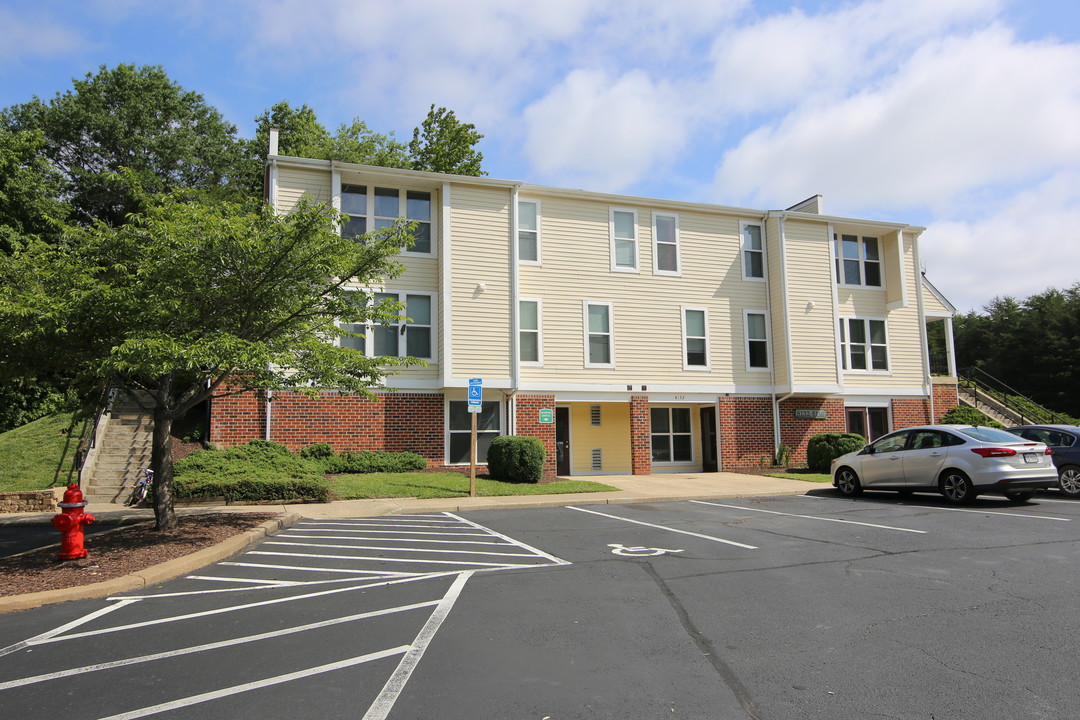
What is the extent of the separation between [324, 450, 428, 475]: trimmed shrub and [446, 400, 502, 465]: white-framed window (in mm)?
1073

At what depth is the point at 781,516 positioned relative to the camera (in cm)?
1177

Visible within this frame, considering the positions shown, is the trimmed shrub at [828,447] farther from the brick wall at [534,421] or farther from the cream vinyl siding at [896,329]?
the brick wall at [534,421]

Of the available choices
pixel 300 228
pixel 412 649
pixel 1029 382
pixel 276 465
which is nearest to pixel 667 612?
pixel 412 649

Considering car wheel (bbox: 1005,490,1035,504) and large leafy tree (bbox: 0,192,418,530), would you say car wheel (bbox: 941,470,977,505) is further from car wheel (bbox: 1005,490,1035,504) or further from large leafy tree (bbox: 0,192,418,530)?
large leafy tree (bbox: 0,192,418,530)

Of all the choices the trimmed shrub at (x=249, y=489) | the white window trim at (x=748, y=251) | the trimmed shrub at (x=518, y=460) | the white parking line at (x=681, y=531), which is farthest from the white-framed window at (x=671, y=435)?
the trimmed shrub at (x=249, y=489)

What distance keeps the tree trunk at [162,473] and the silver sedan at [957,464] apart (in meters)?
13.1

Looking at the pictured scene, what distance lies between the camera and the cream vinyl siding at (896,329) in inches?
935

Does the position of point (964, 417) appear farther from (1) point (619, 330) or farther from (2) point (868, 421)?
(1) point (619, 330)

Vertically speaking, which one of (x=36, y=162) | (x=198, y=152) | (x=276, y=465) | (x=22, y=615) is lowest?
(x=22, y=615)

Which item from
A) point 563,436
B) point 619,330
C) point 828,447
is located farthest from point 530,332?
point 828,447

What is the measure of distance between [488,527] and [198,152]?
108 feet

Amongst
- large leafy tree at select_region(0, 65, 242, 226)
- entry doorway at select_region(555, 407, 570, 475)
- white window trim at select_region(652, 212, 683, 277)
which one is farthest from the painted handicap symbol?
large leafy tree at select_region(0, 65, 242, 226)

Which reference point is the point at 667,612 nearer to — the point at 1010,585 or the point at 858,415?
the point at 1010,585

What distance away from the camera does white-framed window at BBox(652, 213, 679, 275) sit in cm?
2205
